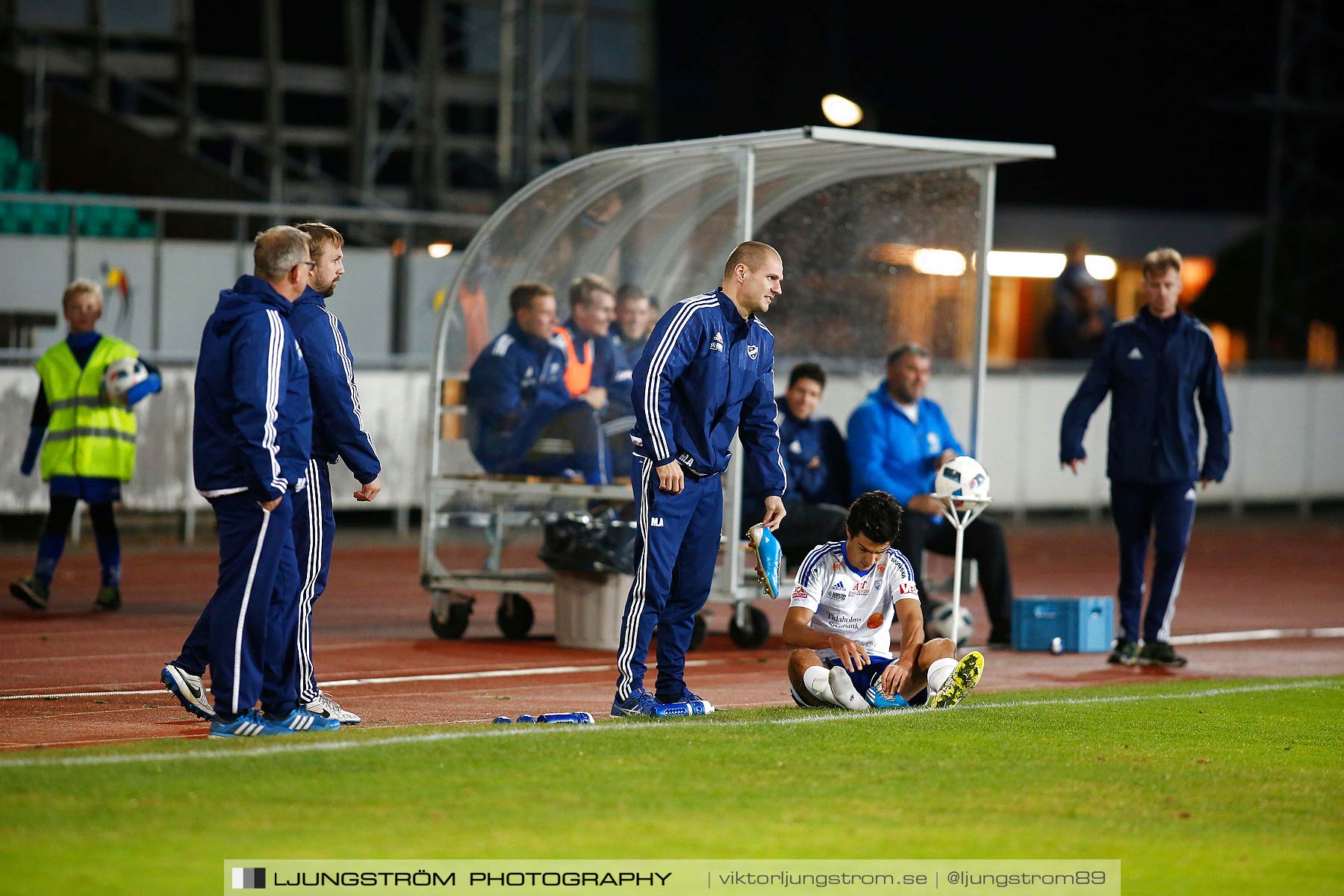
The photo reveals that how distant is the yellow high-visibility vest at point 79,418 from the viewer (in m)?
12.2

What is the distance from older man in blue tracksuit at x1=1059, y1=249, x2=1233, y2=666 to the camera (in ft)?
36.0

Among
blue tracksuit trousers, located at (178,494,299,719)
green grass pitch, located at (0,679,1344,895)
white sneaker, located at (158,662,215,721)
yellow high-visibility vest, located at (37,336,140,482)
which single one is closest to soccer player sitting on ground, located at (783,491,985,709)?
green grass pitch, located at (0,679,1344,895)

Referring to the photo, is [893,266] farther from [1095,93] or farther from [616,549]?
[1095,93]

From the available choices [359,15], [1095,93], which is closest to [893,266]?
[359,15]

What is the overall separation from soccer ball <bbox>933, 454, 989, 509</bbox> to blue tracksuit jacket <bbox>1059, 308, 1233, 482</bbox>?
126 cm

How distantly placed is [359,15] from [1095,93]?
11978mm

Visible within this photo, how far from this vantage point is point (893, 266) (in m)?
12.9

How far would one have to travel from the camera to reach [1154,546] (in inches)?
440

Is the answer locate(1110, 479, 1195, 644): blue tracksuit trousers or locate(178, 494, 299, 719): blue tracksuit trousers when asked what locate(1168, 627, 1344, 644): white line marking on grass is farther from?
locate(178, 494, 299, 719): blue tracksuit trousers

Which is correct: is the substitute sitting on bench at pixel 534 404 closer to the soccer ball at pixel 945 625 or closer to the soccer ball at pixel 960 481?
the soccer ball at pixel 945 625

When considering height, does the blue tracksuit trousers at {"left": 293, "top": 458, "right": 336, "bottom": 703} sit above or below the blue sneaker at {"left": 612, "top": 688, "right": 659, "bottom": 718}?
above

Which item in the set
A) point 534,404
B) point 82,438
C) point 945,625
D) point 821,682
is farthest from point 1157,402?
point 82,438

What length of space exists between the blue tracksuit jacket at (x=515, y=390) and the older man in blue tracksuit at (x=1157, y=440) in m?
3.20

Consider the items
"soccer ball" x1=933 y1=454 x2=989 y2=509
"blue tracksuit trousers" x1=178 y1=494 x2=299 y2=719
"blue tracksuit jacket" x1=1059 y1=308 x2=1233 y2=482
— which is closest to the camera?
"blue tracksuit trousers" x1=178 y1=494 x2=299 y2=719
